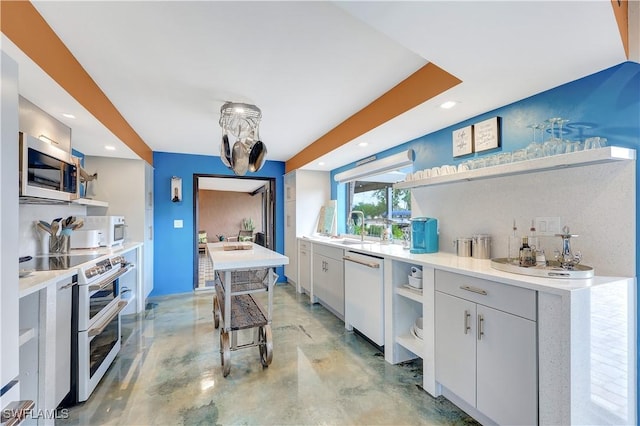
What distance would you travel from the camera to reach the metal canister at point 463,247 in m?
2.24

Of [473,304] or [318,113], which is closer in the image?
[473,304]

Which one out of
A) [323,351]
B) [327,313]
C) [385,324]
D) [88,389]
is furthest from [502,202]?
[88,389]

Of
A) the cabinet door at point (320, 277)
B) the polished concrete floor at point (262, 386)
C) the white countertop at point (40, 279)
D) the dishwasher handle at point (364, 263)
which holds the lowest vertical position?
the polished concrete floor at point (262, 386)

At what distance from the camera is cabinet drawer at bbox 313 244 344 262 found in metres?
3.29

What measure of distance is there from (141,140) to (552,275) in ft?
14.8

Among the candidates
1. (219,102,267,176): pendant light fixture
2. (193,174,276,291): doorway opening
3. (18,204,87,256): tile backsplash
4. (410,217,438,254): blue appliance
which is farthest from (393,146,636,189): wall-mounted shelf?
(193,174,276,291): doorway opening

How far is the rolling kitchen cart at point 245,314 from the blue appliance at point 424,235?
1.28 meters

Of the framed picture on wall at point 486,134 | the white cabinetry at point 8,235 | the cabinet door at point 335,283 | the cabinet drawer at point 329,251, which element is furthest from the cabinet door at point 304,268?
the white cabinetry at point 8,235

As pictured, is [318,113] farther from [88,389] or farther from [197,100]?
[88,389]

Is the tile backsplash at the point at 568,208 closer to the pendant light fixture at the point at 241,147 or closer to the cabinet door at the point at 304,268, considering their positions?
the pendant light fixture at the point at 241,147

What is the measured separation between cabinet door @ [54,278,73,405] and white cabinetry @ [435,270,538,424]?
2339 mm

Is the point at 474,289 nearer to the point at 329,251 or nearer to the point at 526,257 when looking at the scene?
the point at 526,257

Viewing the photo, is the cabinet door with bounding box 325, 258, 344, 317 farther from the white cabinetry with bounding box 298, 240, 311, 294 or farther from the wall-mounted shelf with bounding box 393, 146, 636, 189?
the wall-mounted shelf with bounding box 393, 146, 636, 189

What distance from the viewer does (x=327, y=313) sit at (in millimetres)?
3670
